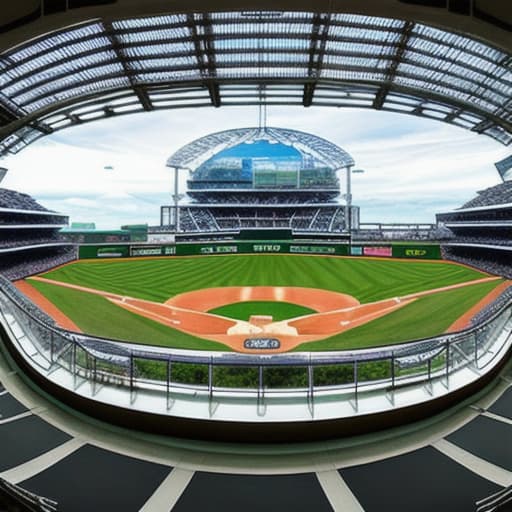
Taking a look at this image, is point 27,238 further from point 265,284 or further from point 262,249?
point 262,249

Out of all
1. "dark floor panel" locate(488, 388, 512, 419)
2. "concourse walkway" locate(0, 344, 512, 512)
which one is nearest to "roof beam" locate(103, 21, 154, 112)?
"concourse walkway" locate(0, 344, 512, 512)

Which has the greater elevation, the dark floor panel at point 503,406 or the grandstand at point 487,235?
the grandstand at point 487,235

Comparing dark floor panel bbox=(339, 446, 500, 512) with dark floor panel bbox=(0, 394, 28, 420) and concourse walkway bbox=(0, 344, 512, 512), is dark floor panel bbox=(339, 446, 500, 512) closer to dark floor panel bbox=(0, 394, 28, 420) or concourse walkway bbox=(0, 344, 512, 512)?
concourse walkway bbox=(0, 344, 512, 512)

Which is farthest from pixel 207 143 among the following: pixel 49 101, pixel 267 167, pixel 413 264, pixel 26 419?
pixel 26 419

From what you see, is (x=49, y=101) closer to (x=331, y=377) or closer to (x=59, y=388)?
(x=59, y=388)

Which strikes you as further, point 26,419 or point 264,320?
point 264,320

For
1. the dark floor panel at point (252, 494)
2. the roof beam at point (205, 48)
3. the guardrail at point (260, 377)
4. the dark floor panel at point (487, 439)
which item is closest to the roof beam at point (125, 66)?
the roof beam at point (205, 48)

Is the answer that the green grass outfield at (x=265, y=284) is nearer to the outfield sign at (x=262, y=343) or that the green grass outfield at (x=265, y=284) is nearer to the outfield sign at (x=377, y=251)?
the outfield sign at (x=262, y=343)
